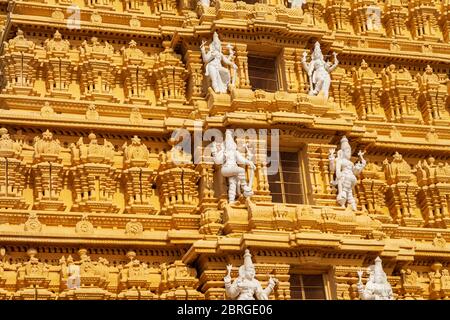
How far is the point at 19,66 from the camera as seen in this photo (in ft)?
90.6

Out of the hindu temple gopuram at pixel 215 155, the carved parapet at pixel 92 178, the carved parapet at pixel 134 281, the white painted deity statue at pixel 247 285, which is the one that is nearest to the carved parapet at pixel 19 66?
the hindu temple gopuram at pixel 215 155

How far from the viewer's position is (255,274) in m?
24.2

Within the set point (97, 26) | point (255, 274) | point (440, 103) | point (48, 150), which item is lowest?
point (255, 274)

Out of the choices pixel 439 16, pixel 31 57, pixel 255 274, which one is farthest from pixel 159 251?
pixel 439 16

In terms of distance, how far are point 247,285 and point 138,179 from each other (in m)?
5.06

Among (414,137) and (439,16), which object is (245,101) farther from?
(439,16)

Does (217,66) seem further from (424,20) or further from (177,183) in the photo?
(424,20)

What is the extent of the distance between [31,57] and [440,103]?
13.6 m

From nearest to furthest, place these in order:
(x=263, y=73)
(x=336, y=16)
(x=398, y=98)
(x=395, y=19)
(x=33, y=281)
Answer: (x=33, y=281) < (x=263, y=73) < (x=398, y=98) < (x=336, y=16) < (x=395, y=19)

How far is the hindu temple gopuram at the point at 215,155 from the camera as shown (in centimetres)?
Answer: 2473

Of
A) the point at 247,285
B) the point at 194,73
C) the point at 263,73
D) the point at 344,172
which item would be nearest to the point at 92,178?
the point at 194,73

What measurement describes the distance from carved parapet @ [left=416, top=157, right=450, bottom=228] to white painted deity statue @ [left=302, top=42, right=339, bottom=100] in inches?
164

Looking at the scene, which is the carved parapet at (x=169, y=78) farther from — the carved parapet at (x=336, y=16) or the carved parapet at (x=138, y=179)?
the carved parapet at (x=336, y=16)

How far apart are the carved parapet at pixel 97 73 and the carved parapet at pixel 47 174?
245cm
